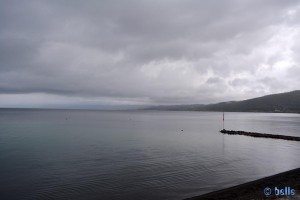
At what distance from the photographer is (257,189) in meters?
24.7

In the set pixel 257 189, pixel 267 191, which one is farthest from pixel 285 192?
pixel 257 189

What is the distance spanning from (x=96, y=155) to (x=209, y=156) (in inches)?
768

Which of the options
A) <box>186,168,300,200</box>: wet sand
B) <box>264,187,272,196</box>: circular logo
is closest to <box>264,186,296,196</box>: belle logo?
<box>264,187,272,196</box>: circular logo

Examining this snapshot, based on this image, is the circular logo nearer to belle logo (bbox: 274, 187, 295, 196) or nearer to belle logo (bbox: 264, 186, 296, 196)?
belle logo (bbox: 264, 186, 296, 196)

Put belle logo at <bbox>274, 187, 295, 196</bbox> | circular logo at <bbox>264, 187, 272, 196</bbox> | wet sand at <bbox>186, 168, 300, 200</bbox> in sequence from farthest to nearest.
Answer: circular logo at <bbox>264, 187, 272, 196</bbox> < wet sand at <bbox>186, 168, 300, 200</bbox> < belle logo at <bbox>274, 187, 295, 196</bbox>

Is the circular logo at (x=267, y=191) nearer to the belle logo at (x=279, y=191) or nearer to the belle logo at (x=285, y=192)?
the belle logo at (x=279, y=191)

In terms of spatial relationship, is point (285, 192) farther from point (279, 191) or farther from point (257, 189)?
point (257, 189)

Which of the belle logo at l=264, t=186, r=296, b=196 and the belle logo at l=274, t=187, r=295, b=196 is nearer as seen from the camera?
the belle logo at l=274, t=187, r=295, b=196

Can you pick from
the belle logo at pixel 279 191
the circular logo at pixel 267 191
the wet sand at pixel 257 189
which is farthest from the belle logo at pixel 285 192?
the circular logo at pixel 267 191

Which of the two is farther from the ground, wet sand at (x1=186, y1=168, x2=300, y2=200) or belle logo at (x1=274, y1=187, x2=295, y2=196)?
belle logo at (x1=274, y1=187, x2=295, y2=196)

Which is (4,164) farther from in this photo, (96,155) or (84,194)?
(84,194)

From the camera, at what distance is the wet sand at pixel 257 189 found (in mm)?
21795

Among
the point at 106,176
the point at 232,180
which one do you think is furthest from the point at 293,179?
the point at 106,176

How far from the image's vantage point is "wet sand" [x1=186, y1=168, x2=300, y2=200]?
21.8 m
